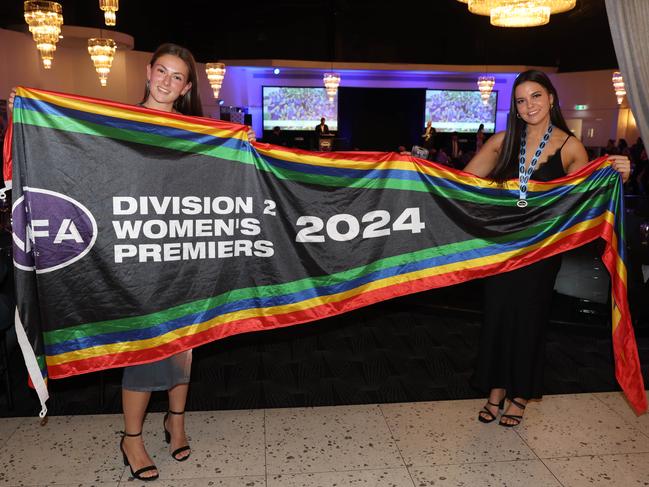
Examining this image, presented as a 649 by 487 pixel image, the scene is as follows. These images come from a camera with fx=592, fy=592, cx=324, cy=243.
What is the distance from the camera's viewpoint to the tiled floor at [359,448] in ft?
7.79

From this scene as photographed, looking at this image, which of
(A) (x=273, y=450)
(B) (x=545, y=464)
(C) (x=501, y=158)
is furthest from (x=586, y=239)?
(A) (x=273, y=450)

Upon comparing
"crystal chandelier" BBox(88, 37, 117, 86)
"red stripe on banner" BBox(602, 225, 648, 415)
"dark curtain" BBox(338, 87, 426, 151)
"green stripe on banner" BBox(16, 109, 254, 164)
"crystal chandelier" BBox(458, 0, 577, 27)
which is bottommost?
"red stripe on banner" BBox(602, 225, 648, 415)

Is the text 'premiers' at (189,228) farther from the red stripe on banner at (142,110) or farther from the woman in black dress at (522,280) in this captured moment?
the woman in black dress at (522,280)

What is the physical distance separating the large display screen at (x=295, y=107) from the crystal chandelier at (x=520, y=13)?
403 inches

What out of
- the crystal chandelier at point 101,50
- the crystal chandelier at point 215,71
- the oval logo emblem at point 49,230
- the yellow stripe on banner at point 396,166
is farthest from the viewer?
the crystal chandelier at point 215,71

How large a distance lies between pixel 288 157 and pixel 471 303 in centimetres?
285

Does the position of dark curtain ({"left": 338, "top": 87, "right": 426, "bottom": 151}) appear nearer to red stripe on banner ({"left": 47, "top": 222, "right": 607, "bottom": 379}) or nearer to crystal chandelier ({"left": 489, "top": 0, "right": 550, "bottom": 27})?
crystal chandelier ({"left": 489, "top": 0, "right": 550, "bottom": 27})

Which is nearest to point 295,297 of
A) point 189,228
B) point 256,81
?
point 189,228

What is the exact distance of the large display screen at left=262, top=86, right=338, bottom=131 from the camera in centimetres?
1700

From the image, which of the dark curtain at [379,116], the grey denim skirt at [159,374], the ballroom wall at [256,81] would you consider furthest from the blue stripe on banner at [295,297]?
the dark curtain at [379,116]

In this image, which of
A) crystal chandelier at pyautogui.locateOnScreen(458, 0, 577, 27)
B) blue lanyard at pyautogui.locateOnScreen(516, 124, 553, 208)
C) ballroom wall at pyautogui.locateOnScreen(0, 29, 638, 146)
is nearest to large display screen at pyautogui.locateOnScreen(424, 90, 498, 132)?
ballroom wall at pyautogui.locateOnScreen(0, 29, 638, 146)

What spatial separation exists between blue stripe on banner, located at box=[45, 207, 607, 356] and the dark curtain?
14.9m

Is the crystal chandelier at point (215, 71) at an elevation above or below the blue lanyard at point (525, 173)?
above

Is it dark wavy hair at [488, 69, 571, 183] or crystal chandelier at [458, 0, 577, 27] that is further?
crystal chandelier at [458, 0, 577, 27]
